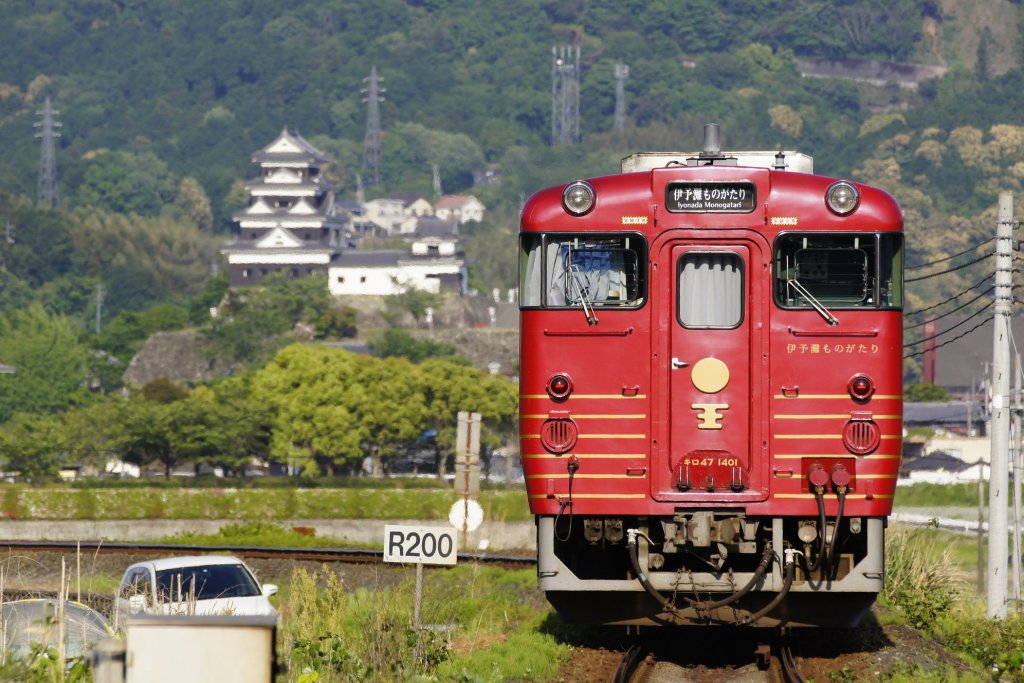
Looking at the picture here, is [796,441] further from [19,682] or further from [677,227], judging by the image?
[19,682]

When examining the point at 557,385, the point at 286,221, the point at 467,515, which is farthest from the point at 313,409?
the point at 286,221

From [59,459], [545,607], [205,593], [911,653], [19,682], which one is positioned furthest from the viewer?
[59,459]

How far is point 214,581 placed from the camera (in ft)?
68.3

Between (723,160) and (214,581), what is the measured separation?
7917 mm

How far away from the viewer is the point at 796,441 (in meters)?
16.0

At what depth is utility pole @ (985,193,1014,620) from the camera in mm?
26281

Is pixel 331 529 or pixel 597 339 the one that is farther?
pixel 331 529

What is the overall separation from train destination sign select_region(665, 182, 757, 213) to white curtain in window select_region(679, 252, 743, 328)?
1.36 ft

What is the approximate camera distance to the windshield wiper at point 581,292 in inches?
641

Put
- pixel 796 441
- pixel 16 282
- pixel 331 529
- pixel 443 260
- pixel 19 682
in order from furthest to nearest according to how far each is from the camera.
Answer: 1. pixel 16 282
2. pixel 443 260
3. pixel 331 529
4. pixel 796 441
5. pixel 19 682

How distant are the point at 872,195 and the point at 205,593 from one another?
8.78 metres

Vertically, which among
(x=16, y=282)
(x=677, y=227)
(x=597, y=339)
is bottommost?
(x=597, y=339)

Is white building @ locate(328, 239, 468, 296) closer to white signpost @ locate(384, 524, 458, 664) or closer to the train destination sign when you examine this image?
white signpost @ locate(384, 524, 458, 664)

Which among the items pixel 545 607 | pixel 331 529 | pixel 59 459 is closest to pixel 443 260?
pixel 59 459
